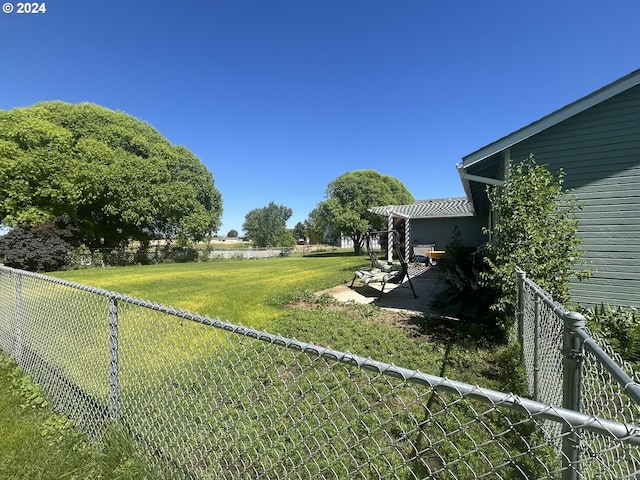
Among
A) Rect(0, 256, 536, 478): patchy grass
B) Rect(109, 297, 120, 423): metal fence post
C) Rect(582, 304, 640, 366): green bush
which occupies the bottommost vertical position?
Rect(0, 256, 536, 478): patchy grass

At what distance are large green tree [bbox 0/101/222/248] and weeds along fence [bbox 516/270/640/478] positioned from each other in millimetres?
23078

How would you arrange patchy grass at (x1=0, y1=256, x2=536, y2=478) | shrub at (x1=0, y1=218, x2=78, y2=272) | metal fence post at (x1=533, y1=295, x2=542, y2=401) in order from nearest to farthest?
patchy grass at (x1=0, y1=256, x2=536, y2=478) < metal fence post at (x1=533, y1=295, x2=542, y2=401) < shrub at (x1=0, y1=218, x2=78, y2=272)

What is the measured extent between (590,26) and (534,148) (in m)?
3.60

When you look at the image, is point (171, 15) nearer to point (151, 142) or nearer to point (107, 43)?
point (107, 43)

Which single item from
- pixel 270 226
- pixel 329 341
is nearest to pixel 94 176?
pixel 329 341

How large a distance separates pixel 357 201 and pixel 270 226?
20325 mm

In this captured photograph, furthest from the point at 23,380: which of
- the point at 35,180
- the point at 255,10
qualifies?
the point at 35,180

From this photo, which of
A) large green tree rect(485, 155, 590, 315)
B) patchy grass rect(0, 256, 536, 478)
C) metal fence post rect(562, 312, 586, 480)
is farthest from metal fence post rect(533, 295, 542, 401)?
large green tree rect(485, 155, 590, 315)

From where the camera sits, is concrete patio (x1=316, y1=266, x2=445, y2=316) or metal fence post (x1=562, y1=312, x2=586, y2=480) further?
concrete patio (x1=316, y1=266, x2=445, y2=316)

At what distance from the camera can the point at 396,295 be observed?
8062mm

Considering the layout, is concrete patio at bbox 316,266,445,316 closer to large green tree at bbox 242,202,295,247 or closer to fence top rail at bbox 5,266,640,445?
fence top rail at bbox 5,266,640,445

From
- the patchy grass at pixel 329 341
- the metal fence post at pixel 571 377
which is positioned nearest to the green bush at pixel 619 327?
the patchy grass at pixel 329 341

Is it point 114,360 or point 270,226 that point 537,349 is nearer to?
point 114,360

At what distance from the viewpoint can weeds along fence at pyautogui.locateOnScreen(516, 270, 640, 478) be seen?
0.99 m
